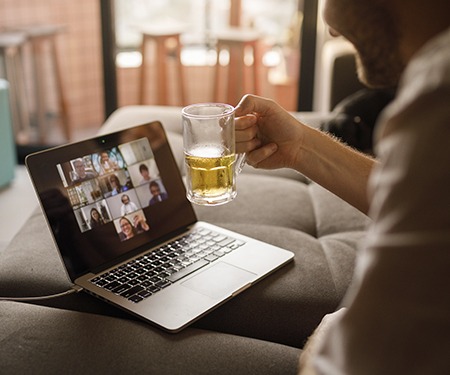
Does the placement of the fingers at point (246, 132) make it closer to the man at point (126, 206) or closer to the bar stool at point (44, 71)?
the man at point (126, 206)

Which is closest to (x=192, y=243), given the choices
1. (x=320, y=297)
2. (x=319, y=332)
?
(x=320, y=297)

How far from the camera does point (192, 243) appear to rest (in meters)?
1.49

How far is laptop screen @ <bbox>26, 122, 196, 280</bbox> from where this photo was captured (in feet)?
4.37

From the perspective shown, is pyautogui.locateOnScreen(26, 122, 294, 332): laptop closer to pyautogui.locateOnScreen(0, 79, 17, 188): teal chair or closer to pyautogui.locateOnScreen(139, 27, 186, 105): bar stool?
pyautogui.locateOnScreen(0, 79, 17, 188): teal chair

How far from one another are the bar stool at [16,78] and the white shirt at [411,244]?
132 inches

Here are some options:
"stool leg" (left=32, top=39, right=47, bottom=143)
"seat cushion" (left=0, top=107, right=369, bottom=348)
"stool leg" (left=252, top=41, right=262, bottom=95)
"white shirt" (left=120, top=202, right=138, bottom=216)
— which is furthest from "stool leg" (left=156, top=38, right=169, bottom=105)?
"white shirt" (left=120, top=202, right=138, bottom=216)

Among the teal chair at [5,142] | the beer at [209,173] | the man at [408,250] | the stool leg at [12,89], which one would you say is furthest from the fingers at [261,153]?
the stool leg at [12,89]

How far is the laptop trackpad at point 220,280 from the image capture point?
131 cm

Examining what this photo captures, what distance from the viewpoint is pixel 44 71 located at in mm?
3982

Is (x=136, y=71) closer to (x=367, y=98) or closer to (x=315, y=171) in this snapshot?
(x=367, y=98)

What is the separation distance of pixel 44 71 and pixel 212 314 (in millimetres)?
3018

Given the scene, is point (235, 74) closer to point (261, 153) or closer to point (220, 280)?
point (261, 153)

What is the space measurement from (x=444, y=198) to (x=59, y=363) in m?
0.72

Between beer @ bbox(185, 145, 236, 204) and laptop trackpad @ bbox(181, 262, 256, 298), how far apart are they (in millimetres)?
156
